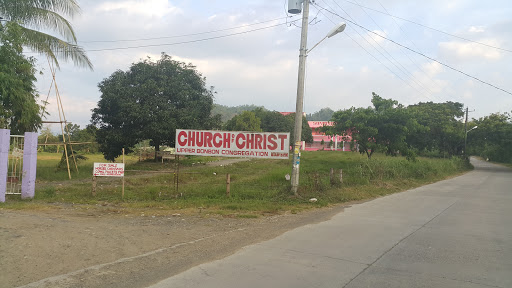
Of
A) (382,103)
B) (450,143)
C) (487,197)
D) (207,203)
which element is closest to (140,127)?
(207,203)

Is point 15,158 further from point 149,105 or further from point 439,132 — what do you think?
point 439,132

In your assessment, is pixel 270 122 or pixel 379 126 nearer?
pixel 379 126

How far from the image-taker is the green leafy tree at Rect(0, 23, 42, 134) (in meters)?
13.1

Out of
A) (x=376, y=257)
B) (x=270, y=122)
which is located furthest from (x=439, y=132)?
(x=376, y=257)

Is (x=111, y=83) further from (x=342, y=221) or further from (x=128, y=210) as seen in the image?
(x=342, y=221)

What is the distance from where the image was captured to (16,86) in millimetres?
14484

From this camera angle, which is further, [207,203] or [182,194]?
[182,194]

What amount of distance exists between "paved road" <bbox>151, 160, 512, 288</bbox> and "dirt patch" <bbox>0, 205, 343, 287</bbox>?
0.56 m

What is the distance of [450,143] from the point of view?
4734 centimetres

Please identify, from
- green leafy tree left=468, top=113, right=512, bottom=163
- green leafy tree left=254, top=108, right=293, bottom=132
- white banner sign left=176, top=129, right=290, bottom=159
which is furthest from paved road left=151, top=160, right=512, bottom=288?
green leafy tree left=254, top=108, right=293, bottom=132

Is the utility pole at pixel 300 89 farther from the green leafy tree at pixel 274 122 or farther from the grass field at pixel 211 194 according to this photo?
the green leafy tree at pixel 274 122

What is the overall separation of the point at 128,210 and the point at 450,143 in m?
48.0

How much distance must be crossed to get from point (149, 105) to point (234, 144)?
11419 mm

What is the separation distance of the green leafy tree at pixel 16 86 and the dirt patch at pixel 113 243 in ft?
22.2
